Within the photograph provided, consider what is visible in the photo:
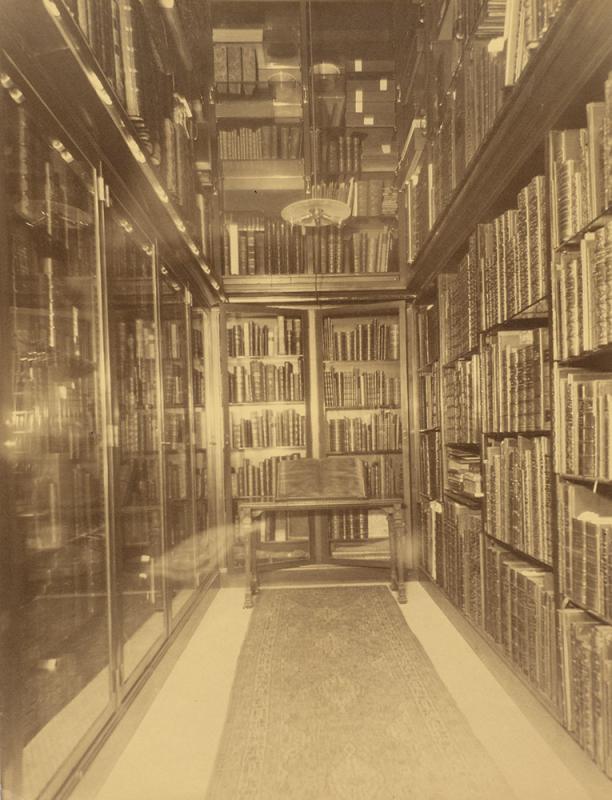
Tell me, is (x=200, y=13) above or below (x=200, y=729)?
above

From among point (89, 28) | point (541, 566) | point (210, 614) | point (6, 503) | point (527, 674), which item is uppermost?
point (89, 28)

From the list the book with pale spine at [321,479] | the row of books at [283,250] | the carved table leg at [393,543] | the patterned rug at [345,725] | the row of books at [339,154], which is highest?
the row of books at [339,154]

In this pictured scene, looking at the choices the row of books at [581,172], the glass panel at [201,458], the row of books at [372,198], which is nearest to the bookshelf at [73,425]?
the glass panel at [201,458]

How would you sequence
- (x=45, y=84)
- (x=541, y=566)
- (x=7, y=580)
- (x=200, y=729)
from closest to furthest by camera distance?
(x=7, y=580), (x=45, y=84), (x=200, y=729), (x=541, y=566)

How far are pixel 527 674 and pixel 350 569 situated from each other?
6.88ft

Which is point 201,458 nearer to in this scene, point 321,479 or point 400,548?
point 321,479

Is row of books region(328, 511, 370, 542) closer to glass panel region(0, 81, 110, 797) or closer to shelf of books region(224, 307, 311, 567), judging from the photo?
shelf of books region(224, 307, 311, 567)

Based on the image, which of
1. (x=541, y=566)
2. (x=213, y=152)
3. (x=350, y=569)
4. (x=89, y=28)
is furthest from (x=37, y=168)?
(x=350, y=569)

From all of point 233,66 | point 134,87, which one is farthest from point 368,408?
point 134,87

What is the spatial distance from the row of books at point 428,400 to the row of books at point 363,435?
0.31 meters

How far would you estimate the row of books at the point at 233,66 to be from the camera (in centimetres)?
427

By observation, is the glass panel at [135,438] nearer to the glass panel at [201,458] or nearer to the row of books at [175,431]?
the row of books at [175,431]

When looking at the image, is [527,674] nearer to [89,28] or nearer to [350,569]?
[350,569]

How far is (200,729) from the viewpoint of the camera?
205 centimetres
